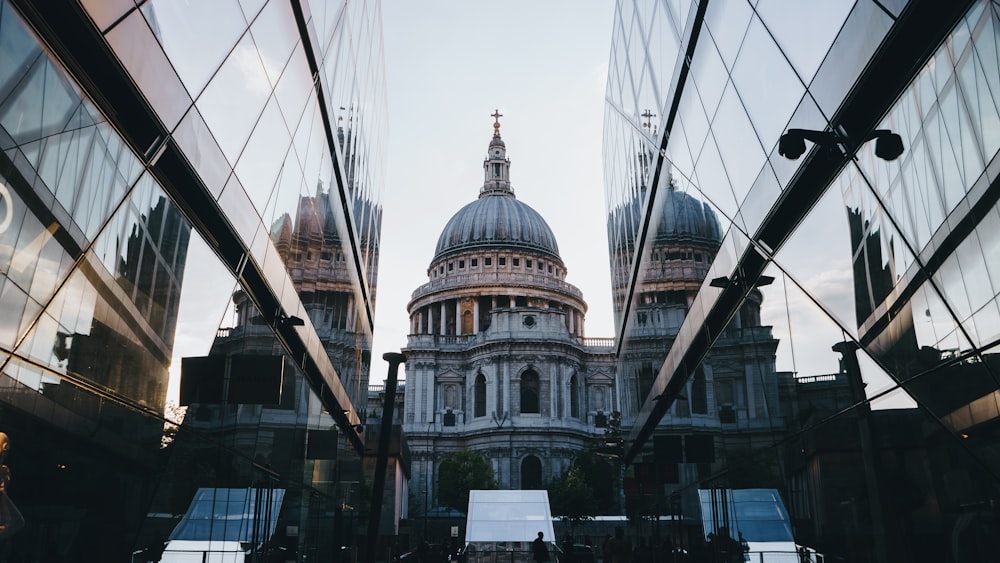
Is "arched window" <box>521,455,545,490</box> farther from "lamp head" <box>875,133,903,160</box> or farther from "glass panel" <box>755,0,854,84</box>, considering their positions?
"lamp head" <box>875,133,903,160</box>

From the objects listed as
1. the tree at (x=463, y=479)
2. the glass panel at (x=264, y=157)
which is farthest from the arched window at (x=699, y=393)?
the tree at (x=463, y=479)

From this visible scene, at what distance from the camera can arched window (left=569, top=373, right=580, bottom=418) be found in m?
82.6

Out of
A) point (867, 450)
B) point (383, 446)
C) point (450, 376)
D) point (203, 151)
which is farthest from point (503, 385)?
point (867, 450)

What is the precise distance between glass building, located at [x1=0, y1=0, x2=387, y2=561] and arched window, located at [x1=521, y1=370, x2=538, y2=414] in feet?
218

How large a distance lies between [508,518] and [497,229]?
81142 millimetres

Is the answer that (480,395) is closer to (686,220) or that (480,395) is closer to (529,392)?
(529,392)

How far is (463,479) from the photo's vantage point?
71.8 meters

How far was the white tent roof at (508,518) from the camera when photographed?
27.7 meters

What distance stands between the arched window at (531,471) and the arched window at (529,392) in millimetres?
5021

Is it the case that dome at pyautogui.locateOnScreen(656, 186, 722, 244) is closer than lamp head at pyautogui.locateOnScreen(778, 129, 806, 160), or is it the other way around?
lamp head at pyautogui.locateOnScreen(778, 129, 806, 160)

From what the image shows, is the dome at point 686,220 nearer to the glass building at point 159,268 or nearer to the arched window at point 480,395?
the glass building at point 159,268

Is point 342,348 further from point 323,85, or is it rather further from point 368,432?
point 368,432

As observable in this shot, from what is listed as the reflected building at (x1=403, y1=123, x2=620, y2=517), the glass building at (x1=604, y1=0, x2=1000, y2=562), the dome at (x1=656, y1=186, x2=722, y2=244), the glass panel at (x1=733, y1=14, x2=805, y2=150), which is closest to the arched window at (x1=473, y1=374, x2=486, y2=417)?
the reflected building at (x1=403, y1=123, x2=620, y2=517)

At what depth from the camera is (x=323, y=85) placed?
1420 cm
